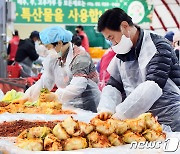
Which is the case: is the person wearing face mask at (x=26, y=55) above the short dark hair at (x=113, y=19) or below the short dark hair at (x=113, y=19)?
below

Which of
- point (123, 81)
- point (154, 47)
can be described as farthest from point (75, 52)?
point (154, 47)

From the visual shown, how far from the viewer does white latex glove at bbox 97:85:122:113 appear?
3265 mm

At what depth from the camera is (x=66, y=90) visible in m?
4.00

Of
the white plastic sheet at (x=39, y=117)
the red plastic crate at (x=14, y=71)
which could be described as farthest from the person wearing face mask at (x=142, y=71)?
the red plastic crate at (x=14, y=71)

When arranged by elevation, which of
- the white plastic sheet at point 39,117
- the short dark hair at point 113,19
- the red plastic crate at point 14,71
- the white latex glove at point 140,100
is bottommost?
the red plastic crate at point 14,71

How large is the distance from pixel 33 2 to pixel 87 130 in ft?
26.7

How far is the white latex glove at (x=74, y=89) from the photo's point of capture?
3992 millimetres

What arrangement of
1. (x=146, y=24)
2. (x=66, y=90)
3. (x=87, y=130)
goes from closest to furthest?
(x=87, y=130) → (x=66, y=90) → (x=146, y=24)

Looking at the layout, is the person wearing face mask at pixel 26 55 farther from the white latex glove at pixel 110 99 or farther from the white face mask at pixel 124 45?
the white face mask at pixel 124 45

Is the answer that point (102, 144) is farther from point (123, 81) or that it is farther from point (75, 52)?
point (75, 52)

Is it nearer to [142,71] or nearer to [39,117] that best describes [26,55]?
[39,117]

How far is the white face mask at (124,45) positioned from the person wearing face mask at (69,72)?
3.05 ft

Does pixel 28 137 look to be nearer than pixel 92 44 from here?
Yes

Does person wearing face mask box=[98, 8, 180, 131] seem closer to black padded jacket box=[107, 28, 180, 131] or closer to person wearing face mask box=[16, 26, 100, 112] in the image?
black padded jacket box=[107, 28, 180, 131]
